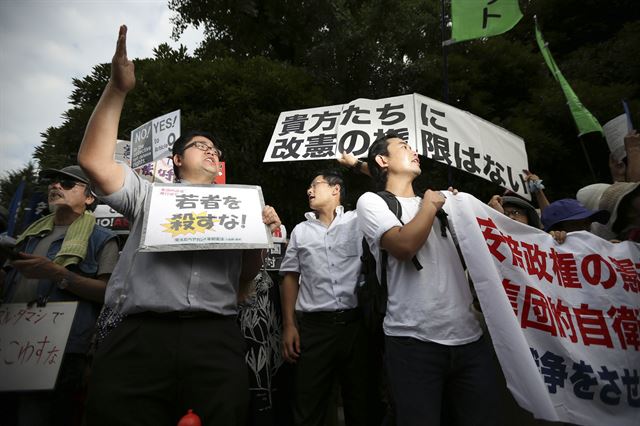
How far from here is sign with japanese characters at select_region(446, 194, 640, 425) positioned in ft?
5.98

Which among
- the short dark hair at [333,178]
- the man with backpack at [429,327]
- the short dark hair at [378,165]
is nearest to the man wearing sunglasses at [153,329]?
the man with backpack at [429,327]

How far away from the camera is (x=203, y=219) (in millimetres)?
1848

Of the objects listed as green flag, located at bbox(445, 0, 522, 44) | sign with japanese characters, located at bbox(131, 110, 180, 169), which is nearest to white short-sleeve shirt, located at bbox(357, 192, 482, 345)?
green flag, located at bbox(445, 0, 522, 44)

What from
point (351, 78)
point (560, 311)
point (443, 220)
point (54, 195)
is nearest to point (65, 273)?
point (54, 195)

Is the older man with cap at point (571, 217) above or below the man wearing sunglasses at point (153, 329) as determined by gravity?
above

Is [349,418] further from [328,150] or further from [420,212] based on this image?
[328,150]

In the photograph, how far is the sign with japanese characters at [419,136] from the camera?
302 cm

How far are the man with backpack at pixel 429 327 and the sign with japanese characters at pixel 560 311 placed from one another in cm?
11

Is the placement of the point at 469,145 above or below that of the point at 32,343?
above

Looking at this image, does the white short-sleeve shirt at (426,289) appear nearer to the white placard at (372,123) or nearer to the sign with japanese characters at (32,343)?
the white placard at (372,123)

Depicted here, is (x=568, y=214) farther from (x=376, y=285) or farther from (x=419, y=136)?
(x=376, y=285)

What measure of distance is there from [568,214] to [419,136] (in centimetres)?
116

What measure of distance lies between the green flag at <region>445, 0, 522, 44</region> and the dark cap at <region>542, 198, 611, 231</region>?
190cm

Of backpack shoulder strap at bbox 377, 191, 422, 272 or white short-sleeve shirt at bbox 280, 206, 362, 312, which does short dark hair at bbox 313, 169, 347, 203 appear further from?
backpack shoulder strap at bbox 377, 191, 422, 272
